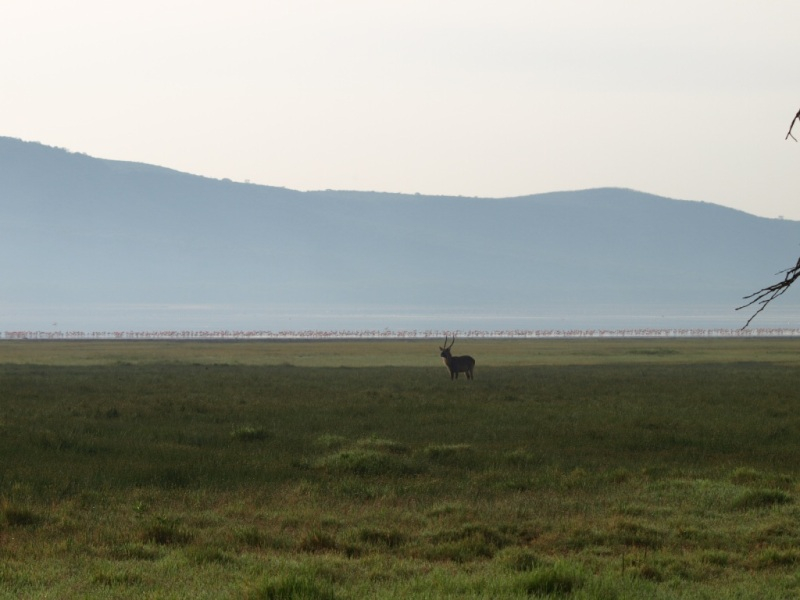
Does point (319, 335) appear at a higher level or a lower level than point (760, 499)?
higher

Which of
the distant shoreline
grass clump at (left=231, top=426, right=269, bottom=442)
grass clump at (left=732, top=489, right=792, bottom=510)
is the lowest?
grass clump at (left=732, top=489, right=792, bottom=510)

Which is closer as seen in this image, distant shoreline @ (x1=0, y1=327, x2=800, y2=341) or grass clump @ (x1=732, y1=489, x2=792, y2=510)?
grass clump @ (x1=732, y1=489, x2=792, y2=510)

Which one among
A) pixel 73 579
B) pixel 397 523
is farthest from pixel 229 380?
pixel 73 579

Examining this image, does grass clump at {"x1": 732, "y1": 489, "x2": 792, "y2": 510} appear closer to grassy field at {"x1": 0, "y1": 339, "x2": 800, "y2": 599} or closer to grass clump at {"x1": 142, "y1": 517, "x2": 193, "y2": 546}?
grassy field at {"x1": 0, "y1": 339, "x2": 800, "y2": 599}

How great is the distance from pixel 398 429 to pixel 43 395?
12282 mm

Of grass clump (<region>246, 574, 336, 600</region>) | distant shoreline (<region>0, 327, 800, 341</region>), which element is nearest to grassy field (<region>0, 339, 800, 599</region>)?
grass clump (<region>246, 574, 336, 600</region>)

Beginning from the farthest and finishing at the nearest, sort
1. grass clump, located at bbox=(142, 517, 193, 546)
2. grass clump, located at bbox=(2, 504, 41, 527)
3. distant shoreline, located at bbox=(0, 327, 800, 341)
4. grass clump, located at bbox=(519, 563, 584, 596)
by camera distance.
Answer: distant shoreline, located at bbox=(0, 327, 800, 341) → grass clump, located at bbox=(2, 504, 41, 527) → grass clump, located at bbox=(142, 517, 193, 546) → grass clump, located at bbox=(519, 563, 584, 596)

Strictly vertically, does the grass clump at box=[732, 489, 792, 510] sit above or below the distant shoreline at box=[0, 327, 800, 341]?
below

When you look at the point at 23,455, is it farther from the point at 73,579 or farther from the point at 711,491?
the point at 711,491

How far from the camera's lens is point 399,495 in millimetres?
15945

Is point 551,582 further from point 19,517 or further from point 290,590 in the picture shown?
point 19,517

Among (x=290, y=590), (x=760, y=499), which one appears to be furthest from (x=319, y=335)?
(x=290, y=590)

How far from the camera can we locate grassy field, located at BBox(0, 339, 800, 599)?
10812 millimetres

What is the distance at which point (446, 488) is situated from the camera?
53.9ft
